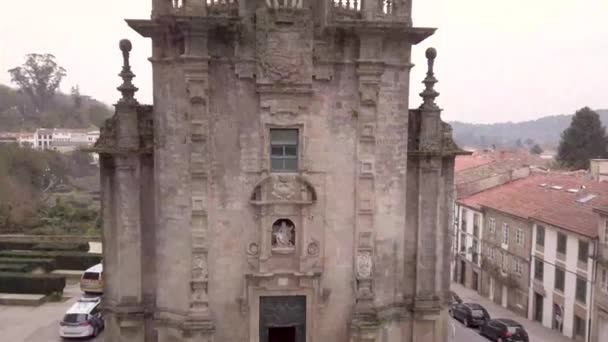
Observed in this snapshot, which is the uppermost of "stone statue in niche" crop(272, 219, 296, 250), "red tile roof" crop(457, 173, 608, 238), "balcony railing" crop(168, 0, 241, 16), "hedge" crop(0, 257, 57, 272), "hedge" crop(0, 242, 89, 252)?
"balcony railing" crop(168, 0, 241, 16)

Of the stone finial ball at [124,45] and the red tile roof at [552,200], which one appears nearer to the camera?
the stone finial ball at [124,45]

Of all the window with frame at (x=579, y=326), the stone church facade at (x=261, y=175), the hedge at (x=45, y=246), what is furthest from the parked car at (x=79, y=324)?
the window with frame at (x=579, y=326)

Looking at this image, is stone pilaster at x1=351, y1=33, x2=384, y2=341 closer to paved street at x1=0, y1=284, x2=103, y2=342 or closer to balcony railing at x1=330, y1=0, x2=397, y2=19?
balcony railing at x1=330, y1=0, x2=397, y2=19

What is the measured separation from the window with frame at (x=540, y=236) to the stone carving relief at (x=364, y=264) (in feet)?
83.8

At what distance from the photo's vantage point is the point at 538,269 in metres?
40.5

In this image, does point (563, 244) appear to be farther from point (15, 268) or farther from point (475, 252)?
point (15, 268)

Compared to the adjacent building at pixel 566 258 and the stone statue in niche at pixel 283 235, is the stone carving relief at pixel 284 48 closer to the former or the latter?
the stone statue in niche at pixel 283 235

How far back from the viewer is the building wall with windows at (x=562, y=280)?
1378 inches

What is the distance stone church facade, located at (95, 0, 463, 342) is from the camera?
56.2 ft

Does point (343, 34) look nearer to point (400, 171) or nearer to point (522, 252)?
point (400, 171)

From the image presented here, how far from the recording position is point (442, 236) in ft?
65.4

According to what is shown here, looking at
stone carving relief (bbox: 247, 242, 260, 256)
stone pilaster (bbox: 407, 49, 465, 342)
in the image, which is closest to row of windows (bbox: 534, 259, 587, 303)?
stone pilaster (bbox: 407, 49, 465, 342)

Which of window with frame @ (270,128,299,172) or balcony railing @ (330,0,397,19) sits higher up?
balcony railing @ (330,0,397,19)

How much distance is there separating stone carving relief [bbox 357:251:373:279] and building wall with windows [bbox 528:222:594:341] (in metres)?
21.8
